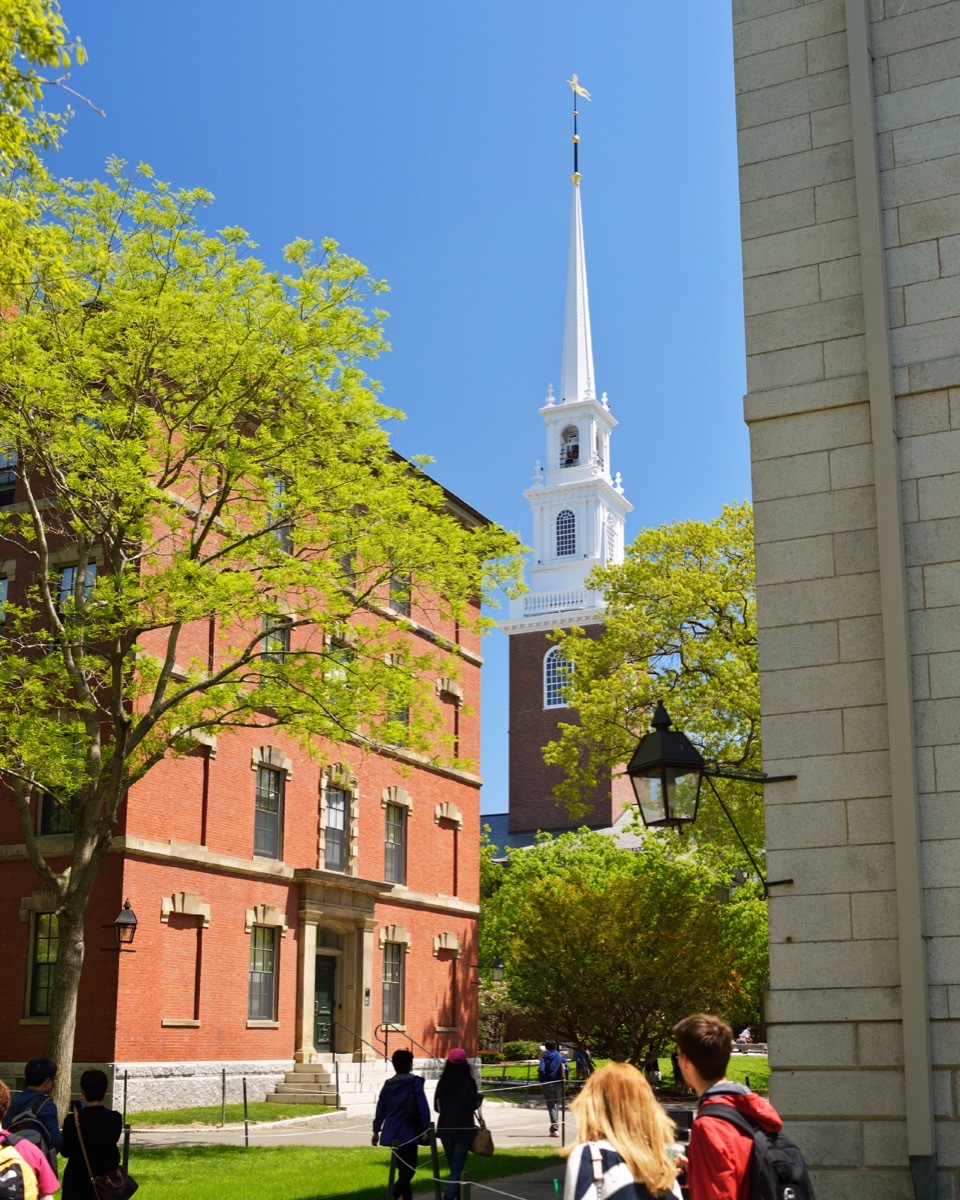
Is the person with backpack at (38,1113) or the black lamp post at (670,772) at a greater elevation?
the black lamp post at (670,772)

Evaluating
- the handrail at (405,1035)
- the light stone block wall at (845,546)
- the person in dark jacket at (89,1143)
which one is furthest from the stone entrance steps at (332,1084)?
the light stone block wall at (845,546)

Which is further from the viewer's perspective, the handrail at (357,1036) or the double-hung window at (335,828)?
the double-hung window at (335,828)

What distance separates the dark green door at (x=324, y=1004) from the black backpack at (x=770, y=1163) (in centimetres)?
2805

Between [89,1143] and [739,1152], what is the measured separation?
17.7 ft

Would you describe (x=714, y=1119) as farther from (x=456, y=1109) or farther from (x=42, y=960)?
(x=42, y=960)

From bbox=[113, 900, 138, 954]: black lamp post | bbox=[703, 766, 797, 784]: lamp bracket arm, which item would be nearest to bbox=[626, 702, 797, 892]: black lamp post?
bbox=[703, 766, 797, 784]: lamp bracket arm

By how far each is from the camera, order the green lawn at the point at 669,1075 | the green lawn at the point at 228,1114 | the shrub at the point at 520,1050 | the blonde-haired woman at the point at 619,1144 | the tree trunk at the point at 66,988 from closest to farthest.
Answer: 1. the blonde-haired woman at the point at 619,1144
2. the tree trunk at the point at 66,988
3. the green lawn at the point at 228,1114
4. the green lawn at the point at 669,1075
5. the shrub at the point at 520,1050

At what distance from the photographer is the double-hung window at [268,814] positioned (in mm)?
30516

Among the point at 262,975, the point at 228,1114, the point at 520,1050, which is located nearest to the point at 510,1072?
the point at 520,1050

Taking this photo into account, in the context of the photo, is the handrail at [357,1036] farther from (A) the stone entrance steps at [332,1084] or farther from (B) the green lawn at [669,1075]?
(B) the green lawn at [669,1075]

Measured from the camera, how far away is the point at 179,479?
70.3 feet

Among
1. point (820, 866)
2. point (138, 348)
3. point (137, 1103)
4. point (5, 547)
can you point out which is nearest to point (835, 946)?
point (820, 866)

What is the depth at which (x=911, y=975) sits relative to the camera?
8.54 meters

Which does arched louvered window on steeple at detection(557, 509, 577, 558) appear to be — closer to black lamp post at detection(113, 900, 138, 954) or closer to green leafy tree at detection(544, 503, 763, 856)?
green leafy tree at detection(544, 503, 763, 856)
